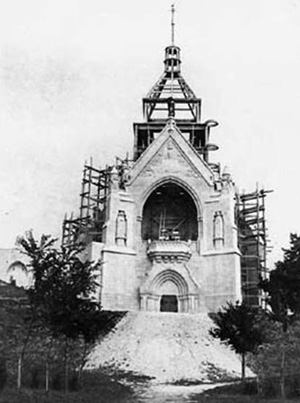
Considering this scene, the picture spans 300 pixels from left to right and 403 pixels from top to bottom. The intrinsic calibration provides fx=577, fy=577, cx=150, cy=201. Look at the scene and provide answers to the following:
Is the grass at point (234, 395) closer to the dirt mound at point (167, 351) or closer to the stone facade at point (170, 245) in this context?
the dirt mound at point (167, 351)

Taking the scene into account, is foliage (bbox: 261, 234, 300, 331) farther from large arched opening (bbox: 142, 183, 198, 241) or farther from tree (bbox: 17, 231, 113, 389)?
large arched opening (bbox: 142, 183, 198, 241)

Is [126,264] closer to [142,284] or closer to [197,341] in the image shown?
[142,284]

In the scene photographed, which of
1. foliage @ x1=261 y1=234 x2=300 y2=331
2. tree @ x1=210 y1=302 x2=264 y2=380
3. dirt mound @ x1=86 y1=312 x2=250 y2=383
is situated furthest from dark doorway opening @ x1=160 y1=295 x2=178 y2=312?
foliage @ x1=261 y1=234 x2=300 y2=331

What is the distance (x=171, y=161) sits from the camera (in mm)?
54875

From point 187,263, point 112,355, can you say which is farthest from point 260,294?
point 112,355

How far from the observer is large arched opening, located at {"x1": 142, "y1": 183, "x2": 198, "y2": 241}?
55625 mm

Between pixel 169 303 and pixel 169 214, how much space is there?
9.79 metres

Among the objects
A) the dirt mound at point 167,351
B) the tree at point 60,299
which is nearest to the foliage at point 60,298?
the tree at point 60,299

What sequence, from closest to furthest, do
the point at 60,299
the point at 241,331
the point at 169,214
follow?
the point at 60,299 → the point at 241,331 → the point at 169,214

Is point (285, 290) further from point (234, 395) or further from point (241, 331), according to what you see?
point (234, 395)

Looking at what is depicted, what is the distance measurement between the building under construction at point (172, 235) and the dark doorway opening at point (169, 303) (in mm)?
89

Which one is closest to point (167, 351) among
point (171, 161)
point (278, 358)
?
point (278, 358)

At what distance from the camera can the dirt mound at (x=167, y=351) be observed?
33125 mm

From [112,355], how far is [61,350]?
3.19 m
